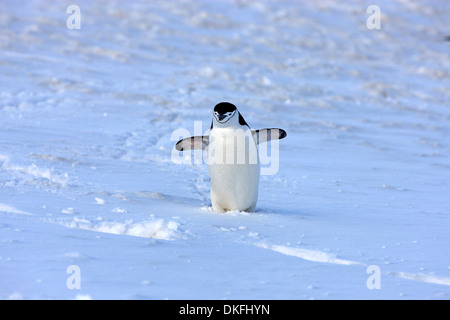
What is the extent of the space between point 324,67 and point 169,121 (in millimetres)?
6294

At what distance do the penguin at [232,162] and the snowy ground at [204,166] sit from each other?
0.12 m

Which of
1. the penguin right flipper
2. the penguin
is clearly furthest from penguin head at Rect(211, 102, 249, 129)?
the penguin right flipper

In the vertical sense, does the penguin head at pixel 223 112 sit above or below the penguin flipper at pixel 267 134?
above

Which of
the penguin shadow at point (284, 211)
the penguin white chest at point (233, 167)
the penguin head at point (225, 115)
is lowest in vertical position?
the penguin shadow at point (284, 211)

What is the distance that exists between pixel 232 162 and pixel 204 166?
2089mm

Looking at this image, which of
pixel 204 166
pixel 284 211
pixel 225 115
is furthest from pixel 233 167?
pixel 204 166

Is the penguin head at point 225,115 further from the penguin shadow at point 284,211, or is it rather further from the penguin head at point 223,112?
the penguin shadow at point 284,211

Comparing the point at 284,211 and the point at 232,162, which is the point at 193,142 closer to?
the point at 232,162

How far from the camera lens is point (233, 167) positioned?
4.43 meters

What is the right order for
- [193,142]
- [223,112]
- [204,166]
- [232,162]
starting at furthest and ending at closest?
[204,166] < [193,142] < [232,162] < [223,112]

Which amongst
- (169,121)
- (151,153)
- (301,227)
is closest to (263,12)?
(169,121)

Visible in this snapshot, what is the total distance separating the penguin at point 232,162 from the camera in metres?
4.40

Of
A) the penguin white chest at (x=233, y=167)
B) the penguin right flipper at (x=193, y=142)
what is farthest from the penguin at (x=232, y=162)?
the penguin right flipper at (x=193, y=142)
